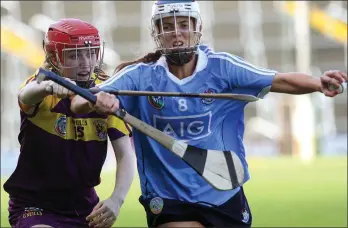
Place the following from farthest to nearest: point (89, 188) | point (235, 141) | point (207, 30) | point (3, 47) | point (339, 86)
Answer: point (207, 30)
point (3, 47)
point (89, 188)
point (235, 141)
point (339, 86)

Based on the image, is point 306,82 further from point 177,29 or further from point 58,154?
point 58,154

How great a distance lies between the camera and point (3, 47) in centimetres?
2345

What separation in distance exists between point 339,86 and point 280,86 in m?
0.38

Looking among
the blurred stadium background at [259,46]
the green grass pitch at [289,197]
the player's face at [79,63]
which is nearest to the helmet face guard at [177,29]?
the player's face at [79,63]

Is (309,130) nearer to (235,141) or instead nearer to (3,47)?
(3,47)

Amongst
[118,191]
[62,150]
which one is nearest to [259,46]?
[118,191]

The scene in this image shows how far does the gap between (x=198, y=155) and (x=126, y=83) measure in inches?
21.2

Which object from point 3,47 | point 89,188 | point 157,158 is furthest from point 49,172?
point 3,47

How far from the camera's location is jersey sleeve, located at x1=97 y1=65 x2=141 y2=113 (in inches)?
189

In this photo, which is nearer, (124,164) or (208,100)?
(208,100)

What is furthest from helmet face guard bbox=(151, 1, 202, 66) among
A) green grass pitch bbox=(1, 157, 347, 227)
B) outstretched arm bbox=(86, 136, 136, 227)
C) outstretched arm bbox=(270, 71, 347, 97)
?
green grass pitch bbox=(1, 157, 347, 227)

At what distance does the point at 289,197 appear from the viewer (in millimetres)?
12891

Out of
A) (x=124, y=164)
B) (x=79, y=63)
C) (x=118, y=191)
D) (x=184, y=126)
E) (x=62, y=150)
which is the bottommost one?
(x=118, y=191)

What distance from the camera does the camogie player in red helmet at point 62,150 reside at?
5.11 meters
